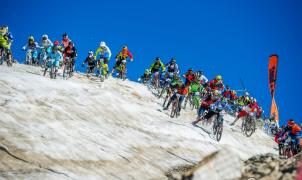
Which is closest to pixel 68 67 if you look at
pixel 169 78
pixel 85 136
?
pixel 169 78

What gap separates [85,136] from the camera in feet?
47.5

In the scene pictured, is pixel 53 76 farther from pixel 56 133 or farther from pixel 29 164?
pixel 29 164

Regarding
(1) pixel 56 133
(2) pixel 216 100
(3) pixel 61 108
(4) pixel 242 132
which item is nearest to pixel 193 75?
(2) pixel 216 100

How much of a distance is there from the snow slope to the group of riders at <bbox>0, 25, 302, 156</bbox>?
1.64m

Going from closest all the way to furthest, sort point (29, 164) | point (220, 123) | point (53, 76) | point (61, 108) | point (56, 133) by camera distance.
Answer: point (29, 164) → point (56, 133) → point (61, 108) → point (220, 123) → point (53, 76)

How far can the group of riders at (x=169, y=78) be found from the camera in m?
24.0

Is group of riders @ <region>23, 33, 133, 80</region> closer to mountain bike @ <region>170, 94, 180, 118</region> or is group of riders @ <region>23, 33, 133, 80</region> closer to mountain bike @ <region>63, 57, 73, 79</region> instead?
mountain bike @ <region>63, 57, 73, 79</region>

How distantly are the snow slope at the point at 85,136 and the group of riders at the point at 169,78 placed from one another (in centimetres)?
A: 164

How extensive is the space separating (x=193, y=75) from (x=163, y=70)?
14.9ft

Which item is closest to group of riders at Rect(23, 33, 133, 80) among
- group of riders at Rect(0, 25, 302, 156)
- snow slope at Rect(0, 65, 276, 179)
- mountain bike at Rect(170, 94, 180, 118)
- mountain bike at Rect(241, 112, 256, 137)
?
group of riders at Rect(0, 25, 302, 156)

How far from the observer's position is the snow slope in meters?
11.1

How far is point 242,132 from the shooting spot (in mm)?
28359

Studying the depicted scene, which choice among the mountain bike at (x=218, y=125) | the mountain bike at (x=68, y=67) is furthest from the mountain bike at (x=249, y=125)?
the mountain bike at (x=68, y=67)

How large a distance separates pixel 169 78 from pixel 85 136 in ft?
46.7
